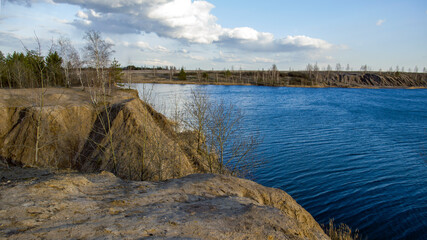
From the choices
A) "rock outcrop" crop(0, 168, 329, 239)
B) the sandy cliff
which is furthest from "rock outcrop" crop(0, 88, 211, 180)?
"rock outcrop" crop(0, 168, 329, 239)

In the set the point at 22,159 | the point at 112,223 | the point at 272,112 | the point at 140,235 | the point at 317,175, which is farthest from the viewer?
the point at 272,112

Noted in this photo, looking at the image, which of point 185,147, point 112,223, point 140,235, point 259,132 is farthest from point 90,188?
point 259,132

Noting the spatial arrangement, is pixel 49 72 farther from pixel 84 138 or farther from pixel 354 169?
pixel 354 169

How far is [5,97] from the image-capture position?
2434 cm

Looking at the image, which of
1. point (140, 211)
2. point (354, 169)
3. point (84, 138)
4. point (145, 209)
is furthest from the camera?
point (354, 169)

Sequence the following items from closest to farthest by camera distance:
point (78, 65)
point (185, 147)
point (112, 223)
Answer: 1. point (112, 223)
2. point (185, 147)
3. point (78, 65)

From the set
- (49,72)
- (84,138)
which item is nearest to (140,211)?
(84,138)

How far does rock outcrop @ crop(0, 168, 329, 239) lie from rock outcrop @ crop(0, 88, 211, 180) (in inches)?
325

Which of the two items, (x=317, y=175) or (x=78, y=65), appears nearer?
(x=317, y=175)

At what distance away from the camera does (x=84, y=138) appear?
22.0m

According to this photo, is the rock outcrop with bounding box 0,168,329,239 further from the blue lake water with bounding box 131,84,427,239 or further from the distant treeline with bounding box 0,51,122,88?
the distant treeline with bounding box 0,51,122,88

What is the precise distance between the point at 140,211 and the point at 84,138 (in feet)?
53.0

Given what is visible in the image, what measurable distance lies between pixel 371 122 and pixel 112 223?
43.2 meters

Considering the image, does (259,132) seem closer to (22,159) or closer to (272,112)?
(272,112)
